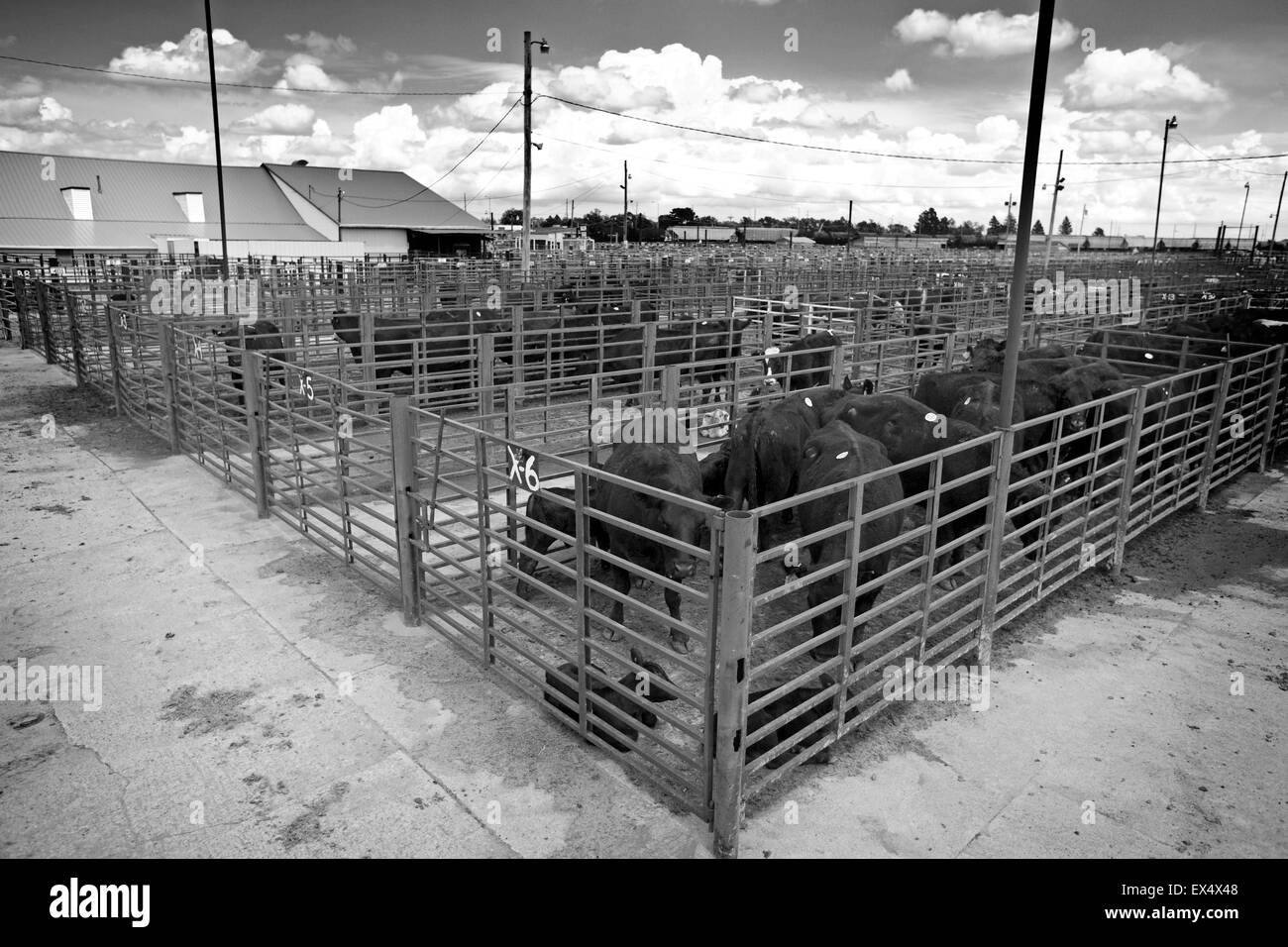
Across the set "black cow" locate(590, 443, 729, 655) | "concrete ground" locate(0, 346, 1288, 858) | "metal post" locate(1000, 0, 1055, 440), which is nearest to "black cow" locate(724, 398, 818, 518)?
"black cow" locate(590, 443, 729, 655)

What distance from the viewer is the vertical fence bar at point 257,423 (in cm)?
831

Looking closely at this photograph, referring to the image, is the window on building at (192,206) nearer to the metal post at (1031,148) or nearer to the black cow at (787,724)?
the metal post at (1031,148)

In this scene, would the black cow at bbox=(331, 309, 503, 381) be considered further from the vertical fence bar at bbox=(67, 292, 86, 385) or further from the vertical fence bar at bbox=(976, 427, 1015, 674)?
the vertical fence bar at bbox=(976, 427, 1015, 674)

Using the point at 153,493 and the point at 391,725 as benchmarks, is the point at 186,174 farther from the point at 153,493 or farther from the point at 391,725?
the point at 391,725

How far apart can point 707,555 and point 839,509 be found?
250cm

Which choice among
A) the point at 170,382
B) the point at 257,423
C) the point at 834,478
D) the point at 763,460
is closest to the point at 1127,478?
the point at 834,478

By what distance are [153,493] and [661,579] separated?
744cm

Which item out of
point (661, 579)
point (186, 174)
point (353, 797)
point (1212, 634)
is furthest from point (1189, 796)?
point (186, 174)

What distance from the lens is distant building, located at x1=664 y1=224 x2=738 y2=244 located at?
79938 mm

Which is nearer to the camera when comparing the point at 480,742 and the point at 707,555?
the point at 707,555

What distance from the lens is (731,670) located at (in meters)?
3.72

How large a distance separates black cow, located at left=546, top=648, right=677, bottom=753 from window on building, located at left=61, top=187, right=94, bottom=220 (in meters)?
52.3

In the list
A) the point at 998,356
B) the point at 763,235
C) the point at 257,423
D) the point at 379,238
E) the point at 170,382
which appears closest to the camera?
the point at 257,423

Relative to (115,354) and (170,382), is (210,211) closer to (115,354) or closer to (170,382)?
(115,354)
